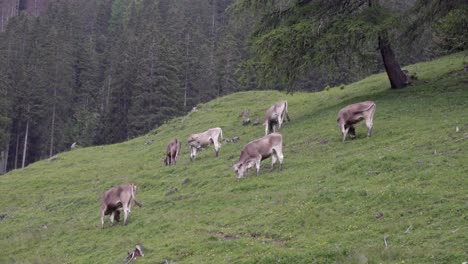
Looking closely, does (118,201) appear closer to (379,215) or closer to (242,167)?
(242,167)

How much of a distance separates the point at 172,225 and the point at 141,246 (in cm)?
189

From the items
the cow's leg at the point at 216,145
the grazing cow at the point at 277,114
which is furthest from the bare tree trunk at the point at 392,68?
the cow's leg at the point at 216,145

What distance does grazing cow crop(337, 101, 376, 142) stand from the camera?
21672mm

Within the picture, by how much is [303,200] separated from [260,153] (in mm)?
4810

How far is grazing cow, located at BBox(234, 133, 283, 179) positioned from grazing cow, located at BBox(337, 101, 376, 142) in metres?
3.09

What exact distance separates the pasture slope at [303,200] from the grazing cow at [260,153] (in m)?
0.63

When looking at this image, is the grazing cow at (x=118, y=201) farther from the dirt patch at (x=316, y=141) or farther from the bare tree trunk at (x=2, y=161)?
the bare tree trunk at (x=2, y=161)

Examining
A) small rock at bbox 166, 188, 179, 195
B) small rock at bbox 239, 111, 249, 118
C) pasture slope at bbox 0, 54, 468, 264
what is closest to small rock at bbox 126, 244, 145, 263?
pasture slope at bbox 0, 54, 468, 264

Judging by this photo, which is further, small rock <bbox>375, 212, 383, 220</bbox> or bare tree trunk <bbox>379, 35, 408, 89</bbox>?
bare tree trunk <bbox>379, 35, 408, 89</bbox>

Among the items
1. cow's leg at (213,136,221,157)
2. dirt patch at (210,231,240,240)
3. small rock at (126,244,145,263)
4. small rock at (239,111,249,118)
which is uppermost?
small rock at (239,111,249,118)

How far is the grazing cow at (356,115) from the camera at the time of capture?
71.1ft

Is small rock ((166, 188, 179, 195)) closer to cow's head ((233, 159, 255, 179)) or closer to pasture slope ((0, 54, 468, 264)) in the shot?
pasture slope ((0, 54, 468, 264))

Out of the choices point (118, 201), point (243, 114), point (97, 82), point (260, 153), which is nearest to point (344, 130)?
point (260, 153)

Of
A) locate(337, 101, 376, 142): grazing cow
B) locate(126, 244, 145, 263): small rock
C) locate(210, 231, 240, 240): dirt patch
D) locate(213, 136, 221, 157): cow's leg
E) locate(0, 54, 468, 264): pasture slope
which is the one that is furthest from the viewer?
locate(213, 136, 221, 157): cow's leg
